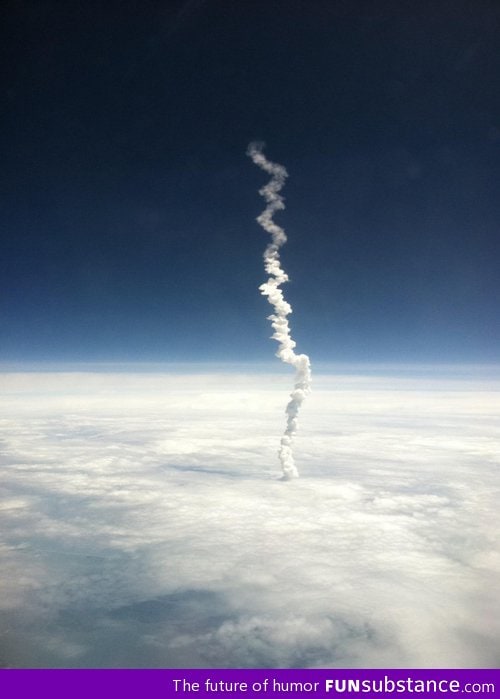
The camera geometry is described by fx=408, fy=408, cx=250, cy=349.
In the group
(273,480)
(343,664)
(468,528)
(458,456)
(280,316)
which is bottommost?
(343,664)

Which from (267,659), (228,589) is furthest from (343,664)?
(228,589)

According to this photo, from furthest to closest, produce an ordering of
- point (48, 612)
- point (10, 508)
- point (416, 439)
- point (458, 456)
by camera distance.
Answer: point (416, 439), point (458, 456), point (10, 508), point (48, 612)

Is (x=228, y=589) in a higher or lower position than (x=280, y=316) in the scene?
lower

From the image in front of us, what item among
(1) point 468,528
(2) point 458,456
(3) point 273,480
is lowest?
(1) point 468,528

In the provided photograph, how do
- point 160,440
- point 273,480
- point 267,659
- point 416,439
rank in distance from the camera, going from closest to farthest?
point 267,659 < point 273,480 < point 160,440 < point 416,439

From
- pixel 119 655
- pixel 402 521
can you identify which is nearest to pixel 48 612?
pixel 119 655

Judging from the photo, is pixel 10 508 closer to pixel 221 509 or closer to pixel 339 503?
pixel 221 509

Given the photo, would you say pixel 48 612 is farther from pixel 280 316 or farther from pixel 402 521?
pixel 402 521

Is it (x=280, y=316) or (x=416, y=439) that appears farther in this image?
(x=416, y=439)

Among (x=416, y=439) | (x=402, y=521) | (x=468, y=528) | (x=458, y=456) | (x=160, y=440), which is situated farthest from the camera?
(x=416, y=439)
